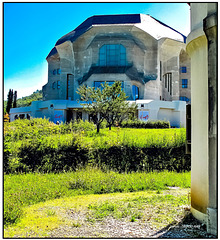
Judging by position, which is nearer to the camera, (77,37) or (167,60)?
(77,37)

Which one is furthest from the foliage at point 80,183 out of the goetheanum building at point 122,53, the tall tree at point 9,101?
the tall tree at point 9,101

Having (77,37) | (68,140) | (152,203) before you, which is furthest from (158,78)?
(152,203)

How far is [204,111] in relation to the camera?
542cm

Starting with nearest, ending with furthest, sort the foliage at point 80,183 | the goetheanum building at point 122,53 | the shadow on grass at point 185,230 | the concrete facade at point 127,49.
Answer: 1. the shadow on grass at point 185,230
2. the foliage at point 80,183
3. the goetheanum building at point 122,53
4. the concrete facade at point 127,49

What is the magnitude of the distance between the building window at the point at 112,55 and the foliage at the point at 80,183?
3759 cm

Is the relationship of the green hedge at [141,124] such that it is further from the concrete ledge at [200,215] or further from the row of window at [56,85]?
the row of window at [56,85]

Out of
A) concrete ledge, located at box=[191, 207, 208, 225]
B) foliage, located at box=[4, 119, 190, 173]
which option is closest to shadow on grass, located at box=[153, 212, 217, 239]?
concrete ledge, located at box=[191, 207, 208, 225]

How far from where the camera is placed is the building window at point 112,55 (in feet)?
153

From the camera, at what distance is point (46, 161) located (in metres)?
11.8

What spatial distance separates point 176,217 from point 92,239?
86.2 inches

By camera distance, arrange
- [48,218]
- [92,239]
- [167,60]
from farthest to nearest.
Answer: [167,60] → [48,218] → [92,239]

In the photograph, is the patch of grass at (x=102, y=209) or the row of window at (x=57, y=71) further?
the row of window at (x=57, y=71)

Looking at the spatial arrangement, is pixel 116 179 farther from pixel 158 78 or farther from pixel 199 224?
pixel 158 78

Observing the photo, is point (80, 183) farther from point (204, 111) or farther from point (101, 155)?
point (204, 111)
